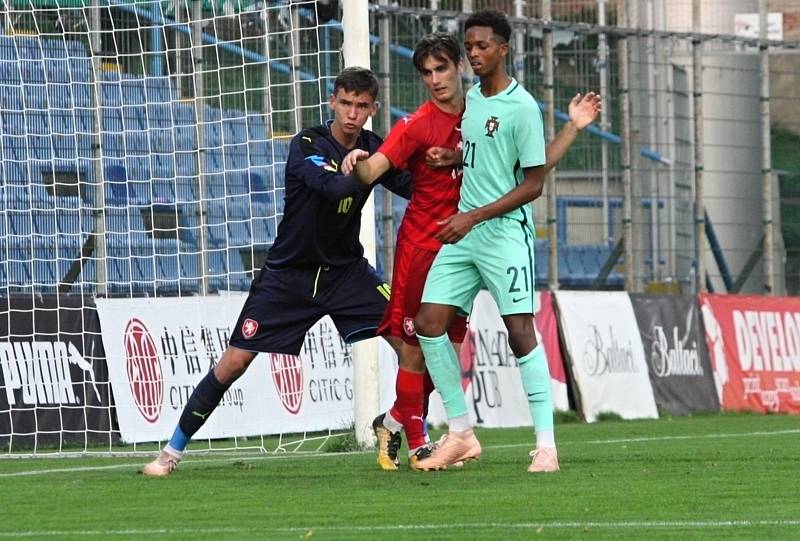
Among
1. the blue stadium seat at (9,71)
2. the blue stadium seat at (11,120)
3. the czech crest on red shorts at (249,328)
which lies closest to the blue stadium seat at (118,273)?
the blue stadium seat at (11,120)

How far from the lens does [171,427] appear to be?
44.0 ft

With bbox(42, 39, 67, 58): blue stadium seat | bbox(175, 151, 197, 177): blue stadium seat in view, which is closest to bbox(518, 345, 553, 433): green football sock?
bbox(175, 151, 197, 177): blue stadium seat

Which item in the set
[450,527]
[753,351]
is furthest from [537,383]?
[753,351]

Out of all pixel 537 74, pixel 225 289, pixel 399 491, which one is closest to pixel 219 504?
pixel 399 491

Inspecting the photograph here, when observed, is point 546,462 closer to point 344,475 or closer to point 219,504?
point 344,475

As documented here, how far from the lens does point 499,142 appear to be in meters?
8.04

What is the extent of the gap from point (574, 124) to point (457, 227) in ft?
2.48

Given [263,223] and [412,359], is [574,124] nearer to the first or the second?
[412,359]

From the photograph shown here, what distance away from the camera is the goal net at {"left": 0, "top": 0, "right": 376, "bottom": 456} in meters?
12.7

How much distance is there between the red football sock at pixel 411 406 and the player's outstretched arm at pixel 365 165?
Answer: 3.39 ft

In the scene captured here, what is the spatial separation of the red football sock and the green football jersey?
0.96 meters

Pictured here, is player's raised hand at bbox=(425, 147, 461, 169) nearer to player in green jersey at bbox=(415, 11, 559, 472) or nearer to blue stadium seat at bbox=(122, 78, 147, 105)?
player in green jersey at bbox=(415, 11, 559, 472)

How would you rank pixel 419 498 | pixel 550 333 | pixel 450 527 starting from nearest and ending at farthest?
pixel 450 527 < pixel 419 498 < pixel 550 333

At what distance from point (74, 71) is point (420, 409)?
5410 mm
